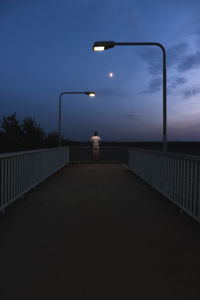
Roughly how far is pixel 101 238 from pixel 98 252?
467 mm

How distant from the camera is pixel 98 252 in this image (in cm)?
316

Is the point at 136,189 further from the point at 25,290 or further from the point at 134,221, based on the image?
the point at 25,290

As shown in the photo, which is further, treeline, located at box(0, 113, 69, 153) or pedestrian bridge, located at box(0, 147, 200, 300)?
treeline, located at box(0, 113, 69, 153)

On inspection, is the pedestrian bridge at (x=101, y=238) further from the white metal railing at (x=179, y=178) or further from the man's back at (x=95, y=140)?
the man's back at (x=95, y=140)

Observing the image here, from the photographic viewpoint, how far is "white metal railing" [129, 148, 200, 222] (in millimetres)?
4412

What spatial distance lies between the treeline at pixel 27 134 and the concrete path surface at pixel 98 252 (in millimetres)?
20716

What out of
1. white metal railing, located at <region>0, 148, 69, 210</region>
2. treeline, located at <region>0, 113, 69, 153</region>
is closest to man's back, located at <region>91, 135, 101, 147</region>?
white metal railing, located at <region>0, 148, 69, 210</region>

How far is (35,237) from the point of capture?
144 inches

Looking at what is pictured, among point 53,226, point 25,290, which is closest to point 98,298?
point 25,290

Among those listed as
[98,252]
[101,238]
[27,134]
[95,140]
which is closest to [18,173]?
[101,238]

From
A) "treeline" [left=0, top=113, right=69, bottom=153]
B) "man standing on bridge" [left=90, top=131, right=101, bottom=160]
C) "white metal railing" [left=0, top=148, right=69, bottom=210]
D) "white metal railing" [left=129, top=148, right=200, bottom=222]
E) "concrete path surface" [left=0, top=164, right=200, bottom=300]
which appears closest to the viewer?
"concrete path surface" [left=0, top=164, right=200, bottom=300]

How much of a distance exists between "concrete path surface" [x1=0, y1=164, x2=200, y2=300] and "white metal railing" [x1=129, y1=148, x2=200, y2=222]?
0.28m

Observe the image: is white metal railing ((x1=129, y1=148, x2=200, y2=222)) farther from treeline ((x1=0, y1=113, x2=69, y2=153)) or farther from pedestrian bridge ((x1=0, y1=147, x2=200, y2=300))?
treeline ((x1=0, y1=113, x2=69, y2=153))

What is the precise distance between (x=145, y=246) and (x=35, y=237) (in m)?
1.62
